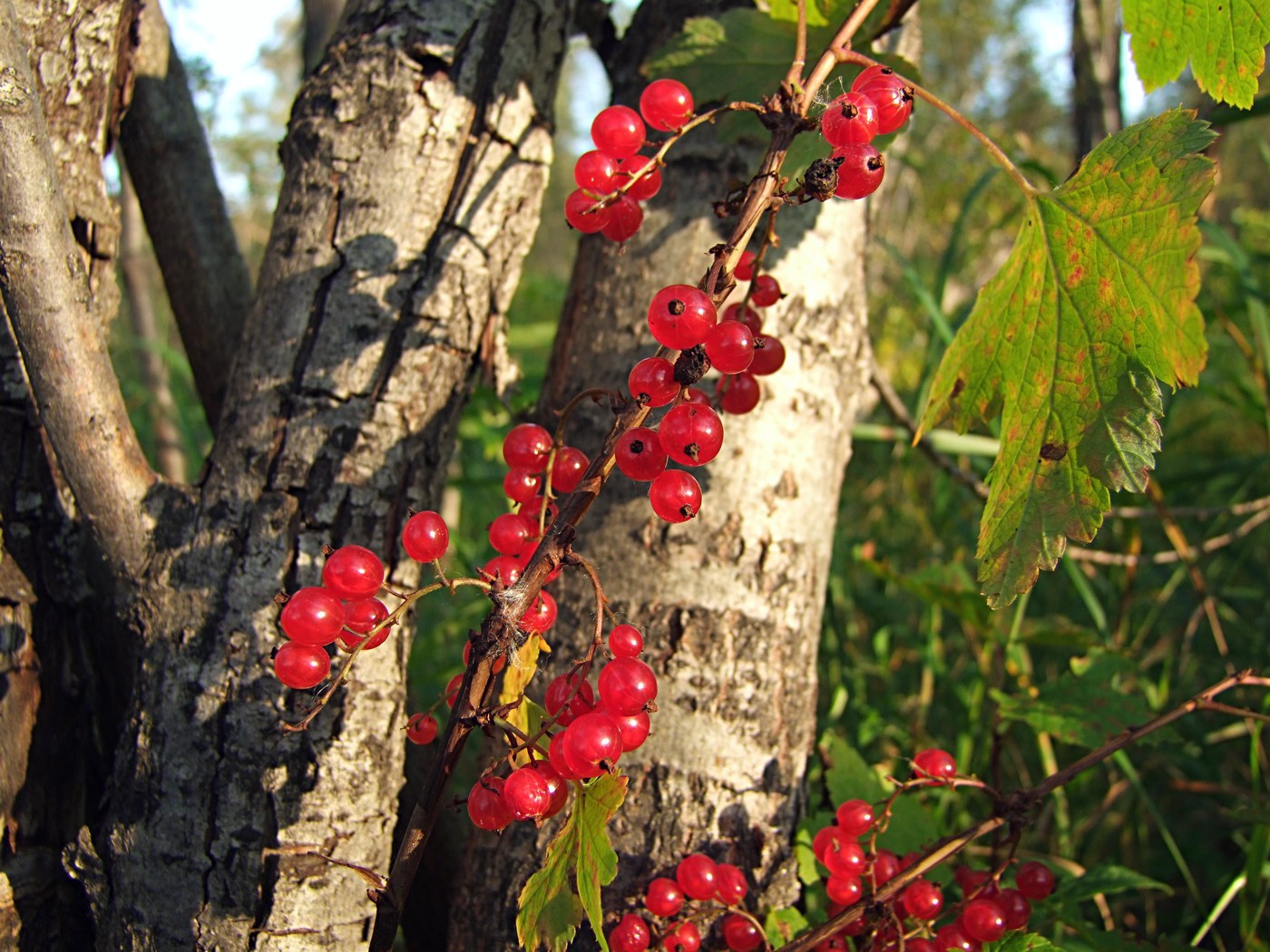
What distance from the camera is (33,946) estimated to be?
1147 millimetres

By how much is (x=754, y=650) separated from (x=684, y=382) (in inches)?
25.2

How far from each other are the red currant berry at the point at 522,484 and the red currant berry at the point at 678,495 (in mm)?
228

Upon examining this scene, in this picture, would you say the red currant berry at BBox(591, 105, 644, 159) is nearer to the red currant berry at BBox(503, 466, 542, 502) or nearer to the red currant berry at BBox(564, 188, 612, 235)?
the red currant berry at BBox(564, 188, 612, 235)

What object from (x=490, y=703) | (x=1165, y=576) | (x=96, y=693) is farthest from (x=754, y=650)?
(x=1165, y=576)

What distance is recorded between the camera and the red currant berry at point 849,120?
867mm

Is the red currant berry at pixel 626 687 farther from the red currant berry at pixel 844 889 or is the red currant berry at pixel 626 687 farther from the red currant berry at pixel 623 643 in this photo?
the red currant berry at pixel 844 889

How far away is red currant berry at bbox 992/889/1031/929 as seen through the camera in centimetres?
117

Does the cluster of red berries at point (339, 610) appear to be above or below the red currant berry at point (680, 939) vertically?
above

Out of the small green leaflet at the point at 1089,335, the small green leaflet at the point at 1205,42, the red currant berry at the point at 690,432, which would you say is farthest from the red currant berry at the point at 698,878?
the small green leaflet at the point at 1205,42

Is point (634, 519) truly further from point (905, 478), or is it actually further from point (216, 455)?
point (905, 478)

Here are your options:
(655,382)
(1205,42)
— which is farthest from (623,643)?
(1205,42)

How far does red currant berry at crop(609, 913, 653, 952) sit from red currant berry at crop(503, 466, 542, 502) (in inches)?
21.8

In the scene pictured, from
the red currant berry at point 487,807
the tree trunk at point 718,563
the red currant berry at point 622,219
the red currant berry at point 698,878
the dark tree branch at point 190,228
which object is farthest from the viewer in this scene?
the dark tree branch at point 190,228

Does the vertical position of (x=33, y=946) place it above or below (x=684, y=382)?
below
